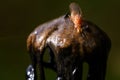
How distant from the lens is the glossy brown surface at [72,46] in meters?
0.84

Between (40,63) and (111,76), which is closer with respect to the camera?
(40,63)

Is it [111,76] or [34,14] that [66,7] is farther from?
[111,76]

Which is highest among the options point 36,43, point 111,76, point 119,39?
point 36,43

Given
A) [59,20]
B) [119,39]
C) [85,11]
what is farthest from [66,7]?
[59,20]

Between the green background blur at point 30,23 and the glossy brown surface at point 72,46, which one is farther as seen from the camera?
the green background blur at point 30,23

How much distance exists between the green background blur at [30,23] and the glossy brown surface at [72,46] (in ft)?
2.73

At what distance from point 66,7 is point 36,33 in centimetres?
85

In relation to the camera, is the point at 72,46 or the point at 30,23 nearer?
the point at 72,46

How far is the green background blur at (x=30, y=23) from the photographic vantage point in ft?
5.64

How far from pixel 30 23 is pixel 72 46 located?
0.94 meters

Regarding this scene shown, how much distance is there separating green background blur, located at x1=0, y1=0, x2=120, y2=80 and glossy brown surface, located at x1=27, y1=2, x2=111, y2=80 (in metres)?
0.83

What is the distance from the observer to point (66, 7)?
174cm

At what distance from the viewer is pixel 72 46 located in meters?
0.84

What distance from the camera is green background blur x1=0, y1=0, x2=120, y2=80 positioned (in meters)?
1.72
